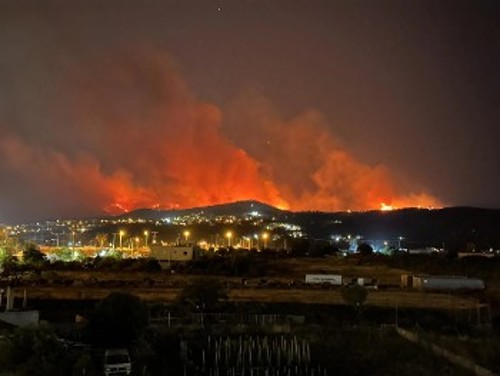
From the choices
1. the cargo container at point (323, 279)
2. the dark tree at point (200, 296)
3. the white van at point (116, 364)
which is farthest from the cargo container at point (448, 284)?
the white van at point (116, 364)

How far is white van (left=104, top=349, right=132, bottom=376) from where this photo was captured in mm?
15977

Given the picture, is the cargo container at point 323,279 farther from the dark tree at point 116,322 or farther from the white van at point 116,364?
the white van at point 116,364

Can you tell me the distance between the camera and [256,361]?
19.5 m

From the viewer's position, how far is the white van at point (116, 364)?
1598cm

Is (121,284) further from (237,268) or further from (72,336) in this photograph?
(72,336)

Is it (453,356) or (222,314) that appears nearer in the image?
(453,356)

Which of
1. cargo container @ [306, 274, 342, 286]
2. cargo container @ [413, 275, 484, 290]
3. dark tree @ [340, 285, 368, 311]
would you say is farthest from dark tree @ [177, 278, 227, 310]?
cargo container @ [413, 275, 484, 290]

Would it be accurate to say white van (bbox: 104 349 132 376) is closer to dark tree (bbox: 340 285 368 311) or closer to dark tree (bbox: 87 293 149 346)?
dark tree (bbox: 87 293 149 346)

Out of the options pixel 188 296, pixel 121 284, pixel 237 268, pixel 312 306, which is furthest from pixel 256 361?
pixel 237 268

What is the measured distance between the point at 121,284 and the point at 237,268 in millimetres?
12016

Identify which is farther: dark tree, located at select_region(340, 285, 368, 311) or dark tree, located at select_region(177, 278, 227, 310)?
dark tree, located at select_region(340, 285, 368, 311)

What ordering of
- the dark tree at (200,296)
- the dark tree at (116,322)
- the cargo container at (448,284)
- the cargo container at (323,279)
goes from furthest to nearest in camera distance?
the cargo container at (323,279)
the cargo container at (448,284)
the dark tree at (200,296)
the dark tree at (116,322)

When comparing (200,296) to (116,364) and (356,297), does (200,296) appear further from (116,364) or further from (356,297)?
(116,364)

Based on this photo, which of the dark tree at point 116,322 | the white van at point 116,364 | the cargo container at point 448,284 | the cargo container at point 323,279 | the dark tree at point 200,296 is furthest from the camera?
the cargo container at point 323,279
